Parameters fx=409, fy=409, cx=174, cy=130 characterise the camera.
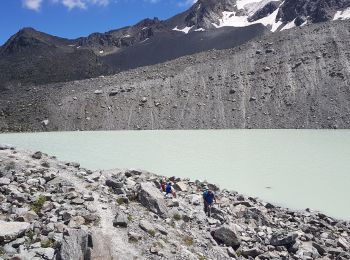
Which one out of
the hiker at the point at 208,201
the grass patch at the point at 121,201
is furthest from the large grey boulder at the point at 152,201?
the hiker at the point at 208,201

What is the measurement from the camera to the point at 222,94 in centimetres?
8256

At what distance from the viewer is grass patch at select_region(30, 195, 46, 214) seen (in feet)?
55.5

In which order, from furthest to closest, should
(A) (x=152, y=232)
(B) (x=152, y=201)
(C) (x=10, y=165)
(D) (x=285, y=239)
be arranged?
(C) (x=10, y=165) → (B) (x=152, y=201) → (D) (x=285, y=239) → (A) (x=152, y=232)

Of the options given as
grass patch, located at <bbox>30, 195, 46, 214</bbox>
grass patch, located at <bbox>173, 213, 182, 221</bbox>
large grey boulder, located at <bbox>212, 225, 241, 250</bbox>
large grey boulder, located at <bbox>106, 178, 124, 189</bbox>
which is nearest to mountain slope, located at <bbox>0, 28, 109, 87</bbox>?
large grey boulder, located at <bbox>106, 178, 124, 189</bbox>

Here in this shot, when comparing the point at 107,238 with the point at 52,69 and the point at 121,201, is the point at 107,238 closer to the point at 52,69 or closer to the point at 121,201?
the point at 121,201

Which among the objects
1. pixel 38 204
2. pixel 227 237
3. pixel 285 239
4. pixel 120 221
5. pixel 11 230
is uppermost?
pixel 38 204

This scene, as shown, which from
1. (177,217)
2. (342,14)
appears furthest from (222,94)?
(342,14)

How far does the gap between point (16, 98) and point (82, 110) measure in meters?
22.4

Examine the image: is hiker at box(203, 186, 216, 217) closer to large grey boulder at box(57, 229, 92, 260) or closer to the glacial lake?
the glacial lake

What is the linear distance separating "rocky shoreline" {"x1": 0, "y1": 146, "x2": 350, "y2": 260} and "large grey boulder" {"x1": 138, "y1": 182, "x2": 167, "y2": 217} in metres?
0.05

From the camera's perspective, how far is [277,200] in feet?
89.1

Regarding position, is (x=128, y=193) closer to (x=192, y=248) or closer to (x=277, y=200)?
(x=192, y=248)

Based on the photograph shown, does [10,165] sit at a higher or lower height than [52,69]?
lower

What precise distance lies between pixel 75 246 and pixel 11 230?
2.52m
